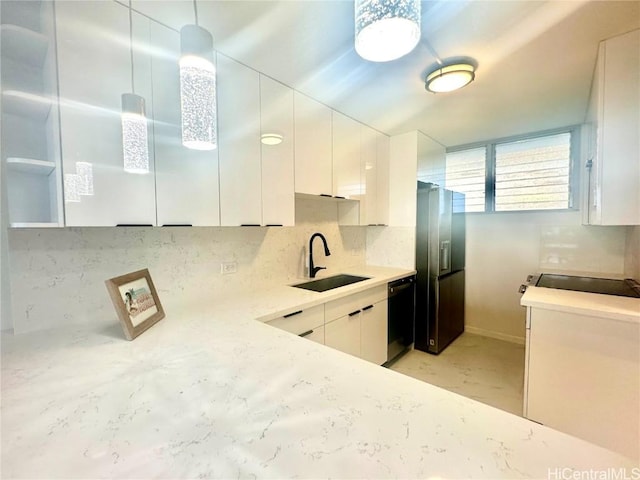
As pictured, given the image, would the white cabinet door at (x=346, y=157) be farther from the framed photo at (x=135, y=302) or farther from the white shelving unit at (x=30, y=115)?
the white shelving unit at (x=30, y=115)

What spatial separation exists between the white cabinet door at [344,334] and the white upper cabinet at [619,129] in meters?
1.68

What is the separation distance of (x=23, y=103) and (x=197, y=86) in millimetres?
869

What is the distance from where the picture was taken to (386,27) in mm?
1055

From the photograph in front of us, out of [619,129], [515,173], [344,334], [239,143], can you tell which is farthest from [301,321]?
[515,173]

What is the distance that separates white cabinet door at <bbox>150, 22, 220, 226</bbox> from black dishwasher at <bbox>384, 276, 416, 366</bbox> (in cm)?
186

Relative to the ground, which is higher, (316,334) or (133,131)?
(133,131)

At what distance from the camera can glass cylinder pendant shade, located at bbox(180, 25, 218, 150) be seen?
0.88 m

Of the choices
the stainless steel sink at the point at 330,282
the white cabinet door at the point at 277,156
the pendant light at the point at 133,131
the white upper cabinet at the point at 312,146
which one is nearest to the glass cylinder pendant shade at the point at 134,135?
the pendant light at the point at 133,131

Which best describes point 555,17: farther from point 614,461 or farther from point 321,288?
point 321,288

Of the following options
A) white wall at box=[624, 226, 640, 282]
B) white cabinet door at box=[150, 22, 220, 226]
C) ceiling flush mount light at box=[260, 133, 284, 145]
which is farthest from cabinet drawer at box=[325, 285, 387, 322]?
white wall at box=[624, 226, 640, 282]

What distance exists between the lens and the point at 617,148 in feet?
4.96

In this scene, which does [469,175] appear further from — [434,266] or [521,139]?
[434,266]

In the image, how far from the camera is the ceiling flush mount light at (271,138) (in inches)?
70.6

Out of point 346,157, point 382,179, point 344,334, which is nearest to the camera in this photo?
point 344,334
